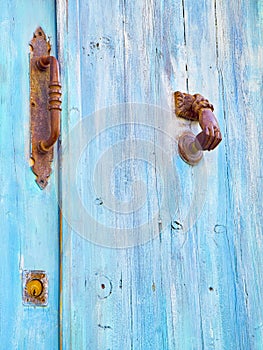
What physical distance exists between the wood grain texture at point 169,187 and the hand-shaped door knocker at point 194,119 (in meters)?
0.03

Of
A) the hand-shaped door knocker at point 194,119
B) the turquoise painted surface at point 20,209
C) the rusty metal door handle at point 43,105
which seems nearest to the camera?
the turquoise painted surface at point 20,209

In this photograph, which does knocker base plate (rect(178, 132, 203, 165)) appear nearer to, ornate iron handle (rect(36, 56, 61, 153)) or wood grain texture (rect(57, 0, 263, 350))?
wood grain texture (rect(57, 0, 263, 350))

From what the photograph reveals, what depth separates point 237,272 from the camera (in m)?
2.34

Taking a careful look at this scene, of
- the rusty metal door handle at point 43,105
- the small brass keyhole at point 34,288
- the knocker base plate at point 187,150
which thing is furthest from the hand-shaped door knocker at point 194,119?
the small brass keyhole at point 34,288

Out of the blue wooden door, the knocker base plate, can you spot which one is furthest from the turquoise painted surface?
the knocker base plate

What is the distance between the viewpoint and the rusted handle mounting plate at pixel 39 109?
2.10m

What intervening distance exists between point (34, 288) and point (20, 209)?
7.6 inches

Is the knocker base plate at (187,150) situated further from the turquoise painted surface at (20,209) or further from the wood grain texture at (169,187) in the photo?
the turquoise painted surface at (20,209)

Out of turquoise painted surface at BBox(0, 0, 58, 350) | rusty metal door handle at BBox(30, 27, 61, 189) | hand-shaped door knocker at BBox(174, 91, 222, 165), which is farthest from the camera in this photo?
hand-shaped door knocker at BBox(174, 91, 222, 165)

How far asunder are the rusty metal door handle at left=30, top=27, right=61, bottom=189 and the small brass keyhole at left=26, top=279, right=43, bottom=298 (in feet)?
0.78

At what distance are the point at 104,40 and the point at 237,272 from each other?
732 millimetres

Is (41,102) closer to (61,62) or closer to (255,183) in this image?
(61,62)

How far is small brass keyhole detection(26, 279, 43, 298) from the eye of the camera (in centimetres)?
202

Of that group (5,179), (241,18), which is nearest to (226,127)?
(241,18)
